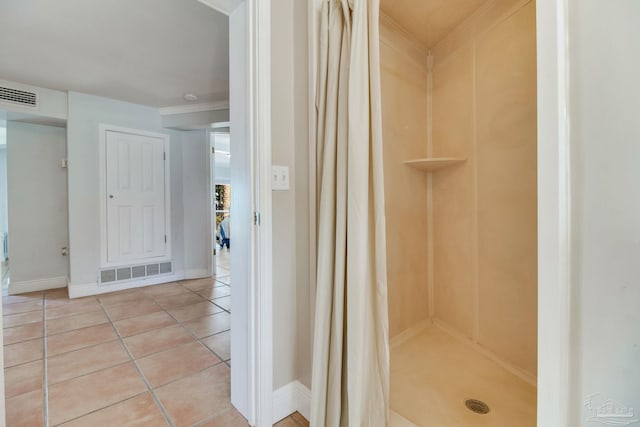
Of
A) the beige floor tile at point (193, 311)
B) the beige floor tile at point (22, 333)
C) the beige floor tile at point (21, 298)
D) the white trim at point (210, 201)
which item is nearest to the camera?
the beige floor tile at point (22, 333)

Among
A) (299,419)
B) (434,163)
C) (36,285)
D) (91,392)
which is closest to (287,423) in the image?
(299,419)

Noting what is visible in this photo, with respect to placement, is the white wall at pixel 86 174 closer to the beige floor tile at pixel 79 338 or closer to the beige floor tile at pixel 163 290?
the beige floor tile at pixel 163 290

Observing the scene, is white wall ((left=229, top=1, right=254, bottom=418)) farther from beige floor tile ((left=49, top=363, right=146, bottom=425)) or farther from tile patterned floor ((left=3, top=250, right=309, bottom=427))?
beige floor tile ((left=49, top=363, right=146, bottom=425))

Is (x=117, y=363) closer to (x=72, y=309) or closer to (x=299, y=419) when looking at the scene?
(x=299, y=419)

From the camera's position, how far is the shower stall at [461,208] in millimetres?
1615

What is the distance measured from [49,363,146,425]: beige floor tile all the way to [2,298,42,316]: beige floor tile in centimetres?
187

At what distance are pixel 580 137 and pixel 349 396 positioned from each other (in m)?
1.13

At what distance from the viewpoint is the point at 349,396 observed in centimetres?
109

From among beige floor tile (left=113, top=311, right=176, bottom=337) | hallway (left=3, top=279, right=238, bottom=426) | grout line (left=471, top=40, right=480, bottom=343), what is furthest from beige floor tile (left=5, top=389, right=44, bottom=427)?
grout line (left=471, top=40, right=480, bottom=343)

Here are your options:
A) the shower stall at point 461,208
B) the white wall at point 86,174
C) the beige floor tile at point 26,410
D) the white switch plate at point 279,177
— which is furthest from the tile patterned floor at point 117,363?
the white switch plate at point 279,177

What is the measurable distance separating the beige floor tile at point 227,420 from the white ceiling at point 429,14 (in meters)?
2.61

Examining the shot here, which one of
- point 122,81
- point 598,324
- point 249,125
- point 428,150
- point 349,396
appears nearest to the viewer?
point 598,324

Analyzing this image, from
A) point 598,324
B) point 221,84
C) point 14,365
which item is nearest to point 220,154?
point 221,84

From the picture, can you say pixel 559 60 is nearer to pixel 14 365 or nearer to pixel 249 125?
pixel 249 125
